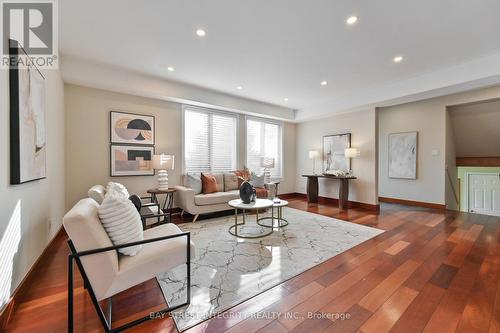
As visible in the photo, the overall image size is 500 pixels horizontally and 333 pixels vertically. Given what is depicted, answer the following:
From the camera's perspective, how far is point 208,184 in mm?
4422

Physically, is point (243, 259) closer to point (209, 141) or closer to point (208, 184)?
point (208, 184)

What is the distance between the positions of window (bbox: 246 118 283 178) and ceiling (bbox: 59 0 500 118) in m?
1.88

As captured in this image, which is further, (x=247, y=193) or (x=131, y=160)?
(x=131, y=160)

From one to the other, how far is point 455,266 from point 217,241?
9.18 ft

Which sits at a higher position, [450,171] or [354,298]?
[450,171]

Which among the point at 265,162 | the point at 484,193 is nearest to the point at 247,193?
the point at 265,162

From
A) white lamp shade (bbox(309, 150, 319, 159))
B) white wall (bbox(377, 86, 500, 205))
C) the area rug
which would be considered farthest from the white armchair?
white wall (bbox(377, 86, 500, 205))

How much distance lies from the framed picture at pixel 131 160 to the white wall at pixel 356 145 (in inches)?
177

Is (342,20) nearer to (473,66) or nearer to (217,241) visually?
(473,66)

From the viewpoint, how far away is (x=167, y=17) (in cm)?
226

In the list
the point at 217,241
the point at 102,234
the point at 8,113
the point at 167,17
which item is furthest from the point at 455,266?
the point at 8,113

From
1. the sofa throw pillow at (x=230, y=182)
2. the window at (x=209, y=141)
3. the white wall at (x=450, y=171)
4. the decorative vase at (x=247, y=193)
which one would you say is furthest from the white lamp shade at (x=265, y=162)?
the white wall at (x=450, y=171)

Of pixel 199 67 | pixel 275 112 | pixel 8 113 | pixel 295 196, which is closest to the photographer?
pixel 8 113

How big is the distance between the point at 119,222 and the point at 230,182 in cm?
346
